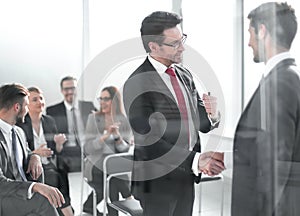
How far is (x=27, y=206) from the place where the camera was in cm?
117

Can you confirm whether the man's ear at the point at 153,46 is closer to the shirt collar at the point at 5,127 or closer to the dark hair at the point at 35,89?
the dark hair at the point at 35,89

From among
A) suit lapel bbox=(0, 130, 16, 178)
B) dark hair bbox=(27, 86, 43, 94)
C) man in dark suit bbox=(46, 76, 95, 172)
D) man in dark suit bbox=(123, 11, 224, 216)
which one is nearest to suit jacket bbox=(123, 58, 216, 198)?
man in dark suit bbox=(123, 11, 224, 216)

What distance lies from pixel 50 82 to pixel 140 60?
0.29 metres

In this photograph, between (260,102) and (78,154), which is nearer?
(78,154)

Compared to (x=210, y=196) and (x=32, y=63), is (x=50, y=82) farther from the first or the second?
(x=210, y=196)

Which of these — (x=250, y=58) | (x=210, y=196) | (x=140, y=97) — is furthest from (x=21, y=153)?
(x=250, y=58)

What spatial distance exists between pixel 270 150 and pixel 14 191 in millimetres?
928

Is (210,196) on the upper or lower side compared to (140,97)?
lower

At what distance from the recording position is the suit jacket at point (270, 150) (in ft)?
4.91

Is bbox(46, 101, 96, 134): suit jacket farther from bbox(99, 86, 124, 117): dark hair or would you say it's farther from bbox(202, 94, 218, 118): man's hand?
bbox(202, 94, 218, 118): man's hand

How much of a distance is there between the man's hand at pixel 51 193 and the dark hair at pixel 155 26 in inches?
20.3

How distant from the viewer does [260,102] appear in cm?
151

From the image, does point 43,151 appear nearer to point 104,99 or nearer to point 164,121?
point 104,99

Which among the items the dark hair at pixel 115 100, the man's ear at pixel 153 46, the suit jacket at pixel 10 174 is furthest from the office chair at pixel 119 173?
the man's ear at pixel 153 46
